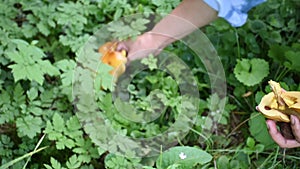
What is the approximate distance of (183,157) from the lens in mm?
1759

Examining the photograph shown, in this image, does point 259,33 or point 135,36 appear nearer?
point 135,36

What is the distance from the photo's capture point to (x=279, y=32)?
241cm

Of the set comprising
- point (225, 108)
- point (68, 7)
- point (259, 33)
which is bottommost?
point (225, 108)

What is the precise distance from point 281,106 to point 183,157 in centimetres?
32

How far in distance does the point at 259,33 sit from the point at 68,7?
0.75 metres

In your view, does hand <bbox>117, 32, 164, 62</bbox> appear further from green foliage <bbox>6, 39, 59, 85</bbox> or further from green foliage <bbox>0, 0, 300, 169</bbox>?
green foliage <bbox>6, 39, 59, 85</bbox>

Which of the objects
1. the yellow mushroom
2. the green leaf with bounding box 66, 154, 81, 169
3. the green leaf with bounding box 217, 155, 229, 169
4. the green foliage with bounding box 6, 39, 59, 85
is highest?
the green foliage with bounding box 6, 39, 59, 85

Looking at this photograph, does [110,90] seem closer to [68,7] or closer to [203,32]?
[68,7]

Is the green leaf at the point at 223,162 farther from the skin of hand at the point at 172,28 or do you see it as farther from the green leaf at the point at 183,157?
the skin of hand at the point at 172,28

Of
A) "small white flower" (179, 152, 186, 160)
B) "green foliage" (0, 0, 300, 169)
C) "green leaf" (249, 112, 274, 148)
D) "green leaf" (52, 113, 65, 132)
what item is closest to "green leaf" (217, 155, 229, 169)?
"green foliage" (0, 0, 300, 169)

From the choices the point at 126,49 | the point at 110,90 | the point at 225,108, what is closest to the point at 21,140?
the point at 110,90

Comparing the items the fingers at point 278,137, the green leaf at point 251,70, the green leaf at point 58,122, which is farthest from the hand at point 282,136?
the green leaf at point 58,122

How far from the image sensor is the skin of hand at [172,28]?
2.13m

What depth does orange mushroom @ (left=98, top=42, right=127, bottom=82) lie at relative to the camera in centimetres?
214
